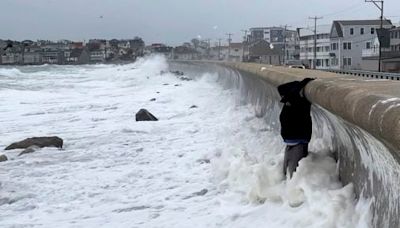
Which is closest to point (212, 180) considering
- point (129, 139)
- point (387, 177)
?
point (387, 177)

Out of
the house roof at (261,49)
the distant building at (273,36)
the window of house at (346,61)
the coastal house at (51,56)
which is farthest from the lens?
the coastal house at (51,56)

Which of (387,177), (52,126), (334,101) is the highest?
(334,101)

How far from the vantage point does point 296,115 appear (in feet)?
19.7

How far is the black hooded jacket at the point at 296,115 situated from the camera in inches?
235

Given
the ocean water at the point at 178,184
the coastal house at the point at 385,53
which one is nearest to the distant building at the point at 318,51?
the coastal house at the point at 385,53

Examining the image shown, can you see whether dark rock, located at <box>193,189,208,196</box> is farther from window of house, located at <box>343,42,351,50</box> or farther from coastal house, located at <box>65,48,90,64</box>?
coastal house, located at <box>65,48,90,64</box>

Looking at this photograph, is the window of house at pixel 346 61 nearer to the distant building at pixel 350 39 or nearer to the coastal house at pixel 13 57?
the distant building at pixel 350 39

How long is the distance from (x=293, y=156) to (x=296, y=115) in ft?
1.49

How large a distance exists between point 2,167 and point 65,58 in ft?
627

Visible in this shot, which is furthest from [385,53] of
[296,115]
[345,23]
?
[296,115]

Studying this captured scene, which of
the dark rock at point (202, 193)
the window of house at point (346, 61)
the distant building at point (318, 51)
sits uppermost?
the distant building at point (318, 51)

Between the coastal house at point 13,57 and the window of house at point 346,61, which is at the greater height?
the coastal house at point 13,57

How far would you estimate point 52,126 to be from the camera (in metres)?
17.2

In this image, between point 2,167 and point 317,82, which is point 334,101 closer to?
point 317,82
